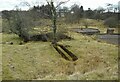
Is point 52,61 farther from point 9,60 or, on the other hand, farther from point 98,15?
point 98,15

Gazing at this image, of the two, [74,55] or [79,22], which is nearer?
[74,55]

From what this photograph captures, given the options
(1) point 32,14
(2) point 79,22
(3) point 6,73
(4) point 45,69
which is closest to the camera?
(3) point 6,73

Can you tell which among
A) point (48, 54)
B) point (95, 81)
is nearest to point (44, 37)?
point (48, 54)

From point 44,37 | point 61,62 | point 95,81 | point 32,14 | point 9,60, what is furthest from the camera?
point 32,14

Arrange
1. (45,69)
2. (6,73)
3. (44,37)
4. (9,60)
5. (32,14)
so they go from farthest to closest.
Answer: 1. (32,14)
2. (44,37)
3. (9,60)
4. (45,69)
5. (6,73)

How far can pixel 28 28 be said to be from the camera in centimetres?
3284

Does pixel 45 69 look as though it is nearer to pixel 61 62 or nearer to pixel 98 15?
pixel 61 62

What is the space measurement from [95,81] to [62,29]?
2569cm

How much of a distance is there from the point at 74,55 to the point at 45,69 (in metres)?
5.56

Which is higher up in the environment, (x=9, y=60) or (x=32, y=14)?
(x=32, y=14)

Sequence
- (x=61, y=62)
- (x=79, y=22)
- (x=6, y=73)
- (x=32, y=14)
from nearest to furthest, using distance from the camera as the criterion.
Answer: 1. (x=6, y=73)
2. (x=61, y=62)
3. (x=32, y=14)
4. (x=79, y=22)

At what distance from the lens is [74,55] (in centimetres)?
1936

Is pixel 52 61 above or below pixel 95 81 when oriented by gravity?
below

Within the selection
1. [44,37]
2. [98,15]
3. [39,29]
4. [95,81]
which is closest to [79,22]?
[98,15]
